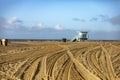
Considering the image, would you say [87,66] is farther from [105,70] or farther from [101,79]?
[101,79]

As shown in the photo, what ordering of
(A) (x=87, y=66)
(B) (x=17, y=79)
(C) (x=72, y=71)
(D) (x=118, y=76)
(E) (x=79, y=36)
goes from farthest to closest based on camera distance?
(E) (x=79, y=36)
(A) (x=87, y=66)
(C) (x=72, y=71)
(D) (x=118, y=76)
(B) (x=17, y=79)

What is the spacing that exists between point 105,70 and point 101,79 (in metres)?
3.80

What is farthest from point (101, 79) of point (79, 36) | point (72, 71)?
point (79, 36)

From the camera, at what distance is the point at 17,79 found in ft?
57.3

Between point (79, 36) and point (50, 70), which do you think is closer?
point (50, 70)

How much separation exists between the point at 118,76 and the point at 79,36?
234 feet

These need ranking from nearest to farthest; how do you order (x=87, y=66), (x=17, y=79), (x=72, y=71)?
(x=17, y=79)
(x=72, y=71)
(x=87, y=66)

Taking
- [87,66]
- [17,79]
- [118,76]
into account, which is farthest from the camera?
[87,66]

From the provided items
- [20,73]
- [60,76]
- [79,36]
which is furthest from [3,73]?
[79,36]

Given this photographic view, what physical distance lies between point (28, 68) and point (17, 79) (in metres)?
4.40

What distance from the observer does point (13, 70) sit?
2095 cm

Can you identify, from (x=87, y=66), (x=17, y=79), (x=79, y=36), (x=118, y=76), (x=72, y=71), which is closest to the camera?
(x=17, y=79)

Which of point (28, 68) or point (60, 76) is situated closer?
point (60, 76)

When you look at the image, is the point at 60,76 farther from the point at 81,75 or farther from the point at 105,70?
the point at 105,70
